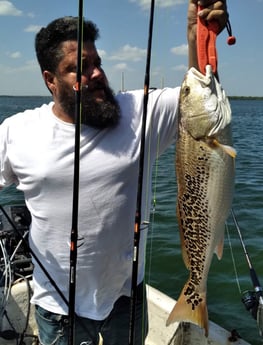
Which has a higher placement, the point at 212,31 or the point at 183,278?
the point at 212,31

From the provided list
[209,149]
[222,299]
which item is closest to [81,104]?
[209,149]

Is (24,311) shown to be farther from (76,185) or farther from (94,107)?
(94,107)

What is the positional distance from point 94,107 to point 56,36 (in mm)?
486

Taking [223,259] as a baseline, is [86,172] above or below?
above

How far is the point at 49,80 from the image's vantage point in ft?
9.12

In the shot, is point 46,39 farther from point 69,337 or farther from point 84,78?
point 69,337

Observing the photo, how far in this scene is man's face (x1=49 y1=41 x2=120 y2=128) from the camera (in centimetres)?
259

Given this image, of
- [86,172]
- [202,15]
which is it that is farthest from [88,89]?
[202,15]

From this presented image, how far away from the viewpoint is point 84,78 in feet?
8.53

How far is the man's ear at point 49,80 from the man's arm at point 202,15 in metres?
0.84

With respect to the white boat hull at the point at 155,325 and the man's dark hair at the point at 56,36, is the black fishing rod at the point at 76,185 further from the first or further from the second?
the white boat hull at the point at 155,325

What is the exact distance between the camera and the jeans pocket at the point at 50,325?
2.81 meters

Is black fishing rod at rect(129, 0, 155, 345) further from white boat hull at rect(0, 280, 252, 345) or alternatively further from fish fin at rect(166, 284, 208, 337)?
white boat hull at rect(0, 280, 252, 345)

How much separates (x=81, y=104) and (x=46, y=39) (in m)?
0.46
